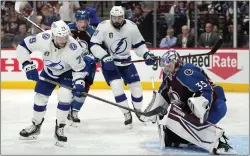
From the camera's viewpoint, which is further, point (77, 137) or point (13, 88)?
point (13, 88)

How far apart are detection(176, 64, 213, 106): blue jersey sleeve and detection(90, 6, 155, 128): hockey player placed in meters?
1.32

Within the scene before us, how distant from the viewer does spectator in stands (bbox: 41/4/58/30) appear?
923 centimetres

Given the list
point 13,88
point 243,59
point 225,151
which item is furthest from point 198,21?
point 225,151

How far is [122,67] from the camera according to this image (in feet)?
19.0

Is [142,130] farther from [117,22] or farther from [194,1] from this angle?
[194,1]

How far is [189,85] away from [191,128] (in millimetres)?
294

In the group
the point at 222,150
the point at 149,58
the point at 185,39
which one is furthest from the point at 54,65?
the point at 185,39

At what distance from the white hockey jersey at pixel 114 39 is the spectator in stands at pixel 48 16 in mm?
3582

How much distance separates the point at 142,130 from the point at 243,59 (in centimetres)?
314

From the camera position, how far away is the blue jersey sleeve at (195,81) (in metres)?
4.27

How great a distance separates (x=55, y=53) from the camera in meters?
4.66

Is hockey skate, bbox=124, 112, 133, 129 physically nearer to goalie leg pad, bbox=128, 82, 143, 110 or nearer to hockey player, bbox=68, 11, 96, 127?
goalie leg pad, bbox=128, 82, 143, 110

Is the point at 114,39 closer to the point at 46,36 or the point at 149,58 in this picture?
the point at 149,58

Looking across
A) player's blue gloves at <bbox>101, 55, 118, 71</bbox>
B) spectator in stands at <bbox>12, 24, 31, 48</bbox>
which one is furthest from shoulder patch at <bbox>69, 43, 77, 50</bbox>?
spectator in stands at <bbox>12, 24, 31, 48</bbox>
